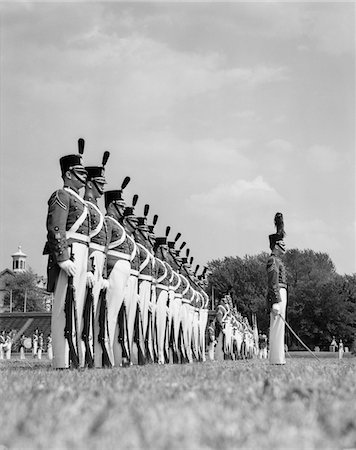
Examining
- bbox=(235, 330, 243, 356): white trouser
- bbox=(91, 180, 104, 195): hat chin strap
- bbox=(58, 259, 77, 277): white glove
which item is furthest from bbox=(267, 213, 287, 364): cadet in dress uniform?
bbox=(235, 330, 243, 356): white trouser

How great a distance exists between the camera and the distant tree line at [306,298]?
73375mm

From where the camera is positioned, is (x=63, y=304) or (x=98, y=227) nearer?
(x=63, y=304)

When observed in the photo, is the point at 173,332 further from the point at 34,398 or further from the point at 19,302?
the point at 19,302

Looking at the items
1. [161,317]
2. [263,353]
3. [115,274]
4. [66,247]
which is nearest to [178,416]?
[66,247]

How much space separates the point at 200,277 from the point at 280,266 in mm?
17887

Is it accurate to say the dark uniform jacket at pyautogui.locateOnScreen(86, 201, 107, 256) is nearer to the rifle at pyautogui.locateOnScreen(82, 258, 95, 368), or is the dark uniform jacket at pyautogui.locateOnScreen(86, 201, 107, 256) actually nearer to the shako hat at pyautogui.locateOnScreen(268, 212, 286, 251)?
the rifle at pyautogui.locateOnScreen(82, 258, 95, 368)

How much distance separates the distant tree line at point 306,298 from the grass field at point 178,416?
6266 centimetres

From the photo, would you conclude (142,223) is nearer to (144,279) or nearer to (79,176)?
(144,279)

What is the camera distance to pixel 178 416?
13.1ft

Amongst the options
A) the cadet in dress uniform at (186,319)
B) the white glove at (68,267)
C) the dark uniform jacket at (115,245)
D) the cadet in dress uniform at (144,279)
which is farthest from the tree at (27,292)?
the white glove at (68,267)

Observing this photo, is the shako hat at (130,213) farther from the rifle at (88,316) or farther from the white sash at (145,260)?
the rifle at (88,316)

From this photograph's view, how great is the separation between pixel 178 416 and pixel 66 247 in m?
6.38

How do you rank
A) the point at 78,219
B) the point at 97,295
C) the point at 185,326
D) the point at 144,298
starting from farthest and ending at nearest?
the point at 185,326 → the point at 144,298 → the point at 97,295 → the point at 78,219

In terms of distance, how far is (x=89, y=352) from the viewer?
10.7 m
